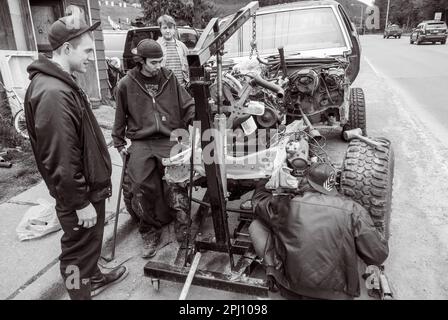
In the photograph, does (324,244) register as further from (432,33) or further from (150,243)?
(432,33)

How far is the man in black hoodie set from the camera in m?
2.23

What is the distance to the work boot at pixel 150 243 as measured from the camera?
3.48 m

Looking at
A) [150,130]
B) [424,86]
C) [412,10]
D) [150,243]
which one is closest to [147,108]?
[150,130]

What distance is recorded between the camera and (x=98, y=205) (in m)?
2.71

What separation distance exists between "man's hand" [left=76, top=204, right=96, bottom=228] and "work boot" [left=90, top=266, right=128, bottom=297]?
0.69m

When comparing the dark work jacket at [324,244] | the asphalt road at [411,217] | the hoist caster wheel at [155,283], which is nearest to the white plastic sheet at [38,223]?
the asphalt road at [411,217]

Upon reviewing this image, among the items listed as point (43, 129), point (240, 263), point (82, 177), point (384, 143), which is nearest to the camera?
point (43, 129)

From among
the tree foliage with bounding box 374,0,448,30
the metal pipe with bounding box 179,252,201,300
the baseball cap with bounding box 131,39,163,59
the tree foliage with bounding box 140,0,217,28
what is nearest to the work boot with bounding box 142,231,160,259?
the metal pipe with bounding box 179,252,201,300

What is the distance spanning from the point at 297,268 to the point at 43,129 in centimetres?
177

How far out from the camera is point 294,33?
546 cm

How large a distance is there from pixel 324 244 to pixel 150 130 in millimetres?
1897

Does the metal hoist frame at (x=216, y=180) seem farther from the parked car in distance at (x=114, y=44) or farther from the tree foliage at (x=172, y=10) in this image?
the tree foliage at (x=172, y=10)
